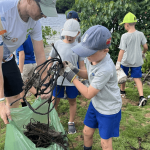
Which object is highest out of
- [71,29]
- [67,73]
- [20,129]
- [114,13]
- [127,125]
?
[114,13]

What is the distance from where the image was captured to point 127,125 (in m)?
2.52

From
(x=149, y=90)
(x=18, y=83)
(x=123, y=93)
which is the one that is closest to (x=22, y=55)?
(x=18, y=83)

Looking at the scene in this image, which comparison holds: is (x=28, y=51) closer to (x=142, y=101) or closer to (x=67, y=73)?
(x=67, y=73)

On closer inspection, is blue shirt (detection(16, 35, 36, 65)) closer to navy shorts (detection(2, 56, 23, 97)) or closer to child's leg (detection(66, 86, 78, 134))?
navy shorts (detection(2, 56, 23, 97))

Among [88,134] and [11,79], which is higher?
[11,79]

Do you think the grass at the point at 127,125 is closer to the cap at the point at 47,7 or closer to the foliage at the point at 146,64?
the foliage at the point at 146,64

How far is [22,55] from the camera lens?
279cm

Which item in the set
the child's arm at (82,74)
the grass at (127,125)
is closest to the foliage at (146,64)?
the grass at (127,125)

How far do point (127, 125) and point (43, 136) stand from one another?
1.40 meters

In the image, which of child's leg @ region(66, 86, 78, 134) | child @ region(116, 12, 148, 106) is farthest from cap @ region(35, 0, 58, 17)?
child @ region(116, 12, 148, 106)

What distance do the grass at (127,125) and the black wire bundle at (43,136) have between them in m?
0.50

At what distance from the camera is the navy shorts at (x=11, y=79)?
1.86m

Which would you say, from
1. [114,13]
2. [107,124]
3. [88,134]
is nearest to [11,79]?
[88,134]

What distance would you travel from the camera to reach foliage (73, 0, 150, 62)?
418 centimetres
